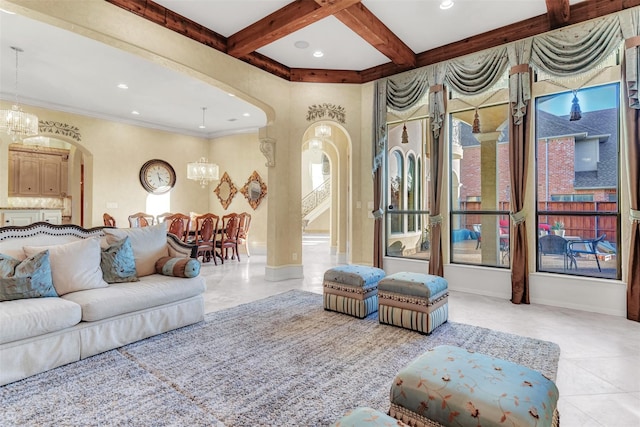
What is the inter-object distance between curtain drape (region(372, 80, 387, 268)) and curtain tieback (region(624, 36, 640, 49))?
3001 mm

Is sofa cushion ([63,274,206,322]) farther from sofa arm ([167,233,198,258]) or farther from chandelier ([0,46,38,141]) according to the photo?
chandelier ([0,46,38,141])

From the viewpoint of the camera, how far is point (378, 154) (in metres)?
5.71

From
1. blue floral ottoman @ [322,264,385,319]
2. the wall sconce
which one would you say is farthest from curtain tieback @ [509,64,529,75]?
blue floral ottoman @ [322,264,385,319]

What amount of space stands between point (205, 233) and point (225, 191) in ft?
8.89

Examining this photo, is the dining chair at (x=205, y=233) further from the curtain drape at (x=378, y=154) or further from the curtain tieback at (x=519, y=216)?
the curtain tieback at (x=519, y=216)

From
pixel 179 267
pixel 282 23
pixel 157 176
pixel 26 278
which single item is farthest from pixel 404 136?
pixel 157 176

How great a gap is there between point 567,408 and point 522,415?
1050 mm

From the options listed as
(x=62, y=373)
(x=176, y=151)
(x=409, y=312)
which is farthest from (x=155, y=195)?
(x=409, y=312)

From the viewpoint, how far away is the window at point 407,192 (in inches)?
222

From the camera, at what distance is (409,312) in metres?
3.32

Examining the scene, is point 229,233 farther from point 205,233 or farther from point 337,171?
point 337,171

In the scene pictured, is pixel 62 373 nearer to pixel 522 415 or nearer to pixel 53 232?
pixel 53 232

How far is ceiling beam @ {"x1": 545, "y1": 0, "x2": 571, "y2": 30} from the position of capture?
148 inches

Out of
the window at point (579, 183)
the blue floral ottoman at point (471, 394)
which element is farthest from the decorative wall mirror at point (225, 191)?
the blue floral ottoman at point (471, 394)
